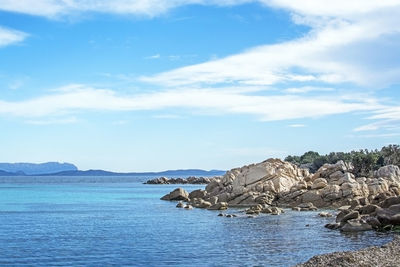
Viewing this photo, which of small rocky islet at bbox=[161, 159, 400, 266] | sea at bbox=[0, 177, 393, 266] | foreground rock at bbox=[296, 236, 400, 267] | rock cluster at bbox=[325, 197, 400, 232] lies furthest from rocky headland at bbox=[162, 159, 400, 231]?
foreground rock at bbox=[296, 236, 400, 267]

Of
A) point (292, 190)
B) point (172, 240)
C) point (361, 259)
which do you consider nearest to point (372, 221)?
point (172, 240)

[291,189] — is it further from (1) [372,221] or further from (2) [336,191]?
(1) [372,221]

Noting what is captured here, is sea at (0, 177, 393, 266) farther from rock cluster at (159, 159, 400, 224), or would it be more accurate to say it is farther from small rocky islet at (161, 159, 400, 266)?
rock cluster at (159, 159, 400, 224)

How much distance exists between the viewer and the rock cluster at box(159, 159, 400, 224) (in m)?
84.1

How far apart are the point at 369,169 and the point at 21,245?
12532 centimetres

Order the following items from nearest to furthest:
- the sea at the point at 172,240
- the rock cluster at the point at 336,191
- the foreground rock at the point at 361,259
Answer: the foreground rock at the point at 361,259 < the sea at the point at 172,240 < the rock cluster at the point at 336,191

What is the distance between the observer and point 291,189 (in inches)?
3575

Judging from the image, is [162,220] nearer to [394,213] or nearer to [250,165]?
[394,213]

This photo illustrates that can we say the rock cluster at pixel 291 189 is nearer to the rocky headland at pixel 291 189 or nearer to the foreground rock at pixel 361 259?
the rocky headland at pixel 291 189

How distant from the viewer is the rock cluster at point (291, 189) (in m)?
84.1

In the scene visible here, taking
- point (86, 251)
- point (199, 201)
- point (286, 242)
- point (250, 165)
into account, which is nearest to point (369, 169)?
point (250, 165)

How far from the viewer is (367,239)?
47.4 meters

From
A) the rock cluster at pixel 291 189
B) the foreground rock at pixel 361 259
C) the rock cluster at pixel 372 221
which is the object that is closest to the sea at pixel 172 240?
the rock cluster at pixel 372 221

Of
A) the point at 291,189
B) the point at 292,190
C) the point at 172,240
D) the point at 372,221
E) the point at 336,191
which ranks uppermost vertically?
the point at 291,189
